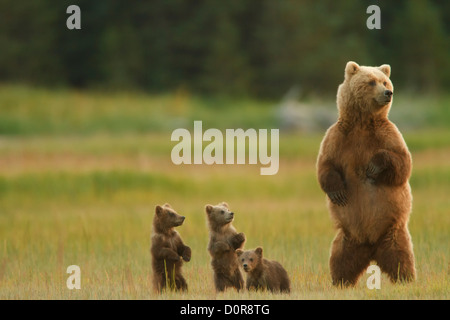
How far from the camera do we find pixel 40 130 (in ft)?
80.2

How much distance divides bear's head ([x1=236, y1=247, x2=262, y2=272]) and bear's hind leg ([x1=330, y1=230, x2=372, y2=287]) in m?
0.75

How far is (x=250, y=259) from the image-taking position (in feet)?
21.3

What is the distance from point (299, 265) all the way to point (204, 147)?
34.9 feet

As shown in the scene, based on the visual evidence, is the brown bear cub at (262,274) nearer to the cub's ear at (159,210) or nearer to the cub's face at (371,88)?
the cub's ear at (159,210)

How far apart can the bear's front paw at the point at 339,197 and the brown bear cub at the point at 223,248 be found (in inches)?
31.9

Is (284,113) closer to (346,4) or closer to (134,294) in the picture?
(346,4)

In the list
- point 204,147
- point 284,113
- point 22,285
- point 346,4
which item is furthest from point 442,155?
point 346,4

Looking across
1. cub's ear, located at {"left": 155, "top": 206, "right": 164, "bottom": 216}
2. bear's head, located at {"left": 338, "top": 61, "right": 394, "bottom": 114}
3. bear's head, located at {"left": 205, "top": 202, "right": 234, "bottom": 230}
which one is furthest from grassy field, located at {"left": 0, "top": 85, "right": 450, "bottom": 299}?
bear's head, located at {"left": 338, "top": 61, "right": 394, "bottom": 114}

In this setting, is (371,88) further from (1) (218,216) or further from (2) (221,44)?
(2) (221,44)

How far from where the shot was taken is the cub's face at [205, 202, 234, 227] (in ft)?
22.3

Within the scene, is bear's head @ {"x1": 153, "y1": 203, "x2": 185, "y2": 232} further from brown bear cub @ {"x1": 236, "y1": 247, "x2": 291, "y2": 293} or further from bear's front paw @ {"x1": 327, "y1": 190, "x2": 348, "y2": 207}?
bear's front paw @ {"x1": 327, "y1": 190, "x2": 348, "y2": 207}

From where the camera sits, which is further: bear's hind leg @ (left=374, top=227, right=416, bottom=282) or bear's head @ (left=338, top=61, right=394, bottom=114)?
bear's hind leg @ (left=374, top=227, right=416, bottom=282)

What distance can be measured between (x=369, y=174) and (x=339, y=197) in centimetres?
31

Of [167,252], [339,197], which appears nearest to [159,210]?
[167,252]
